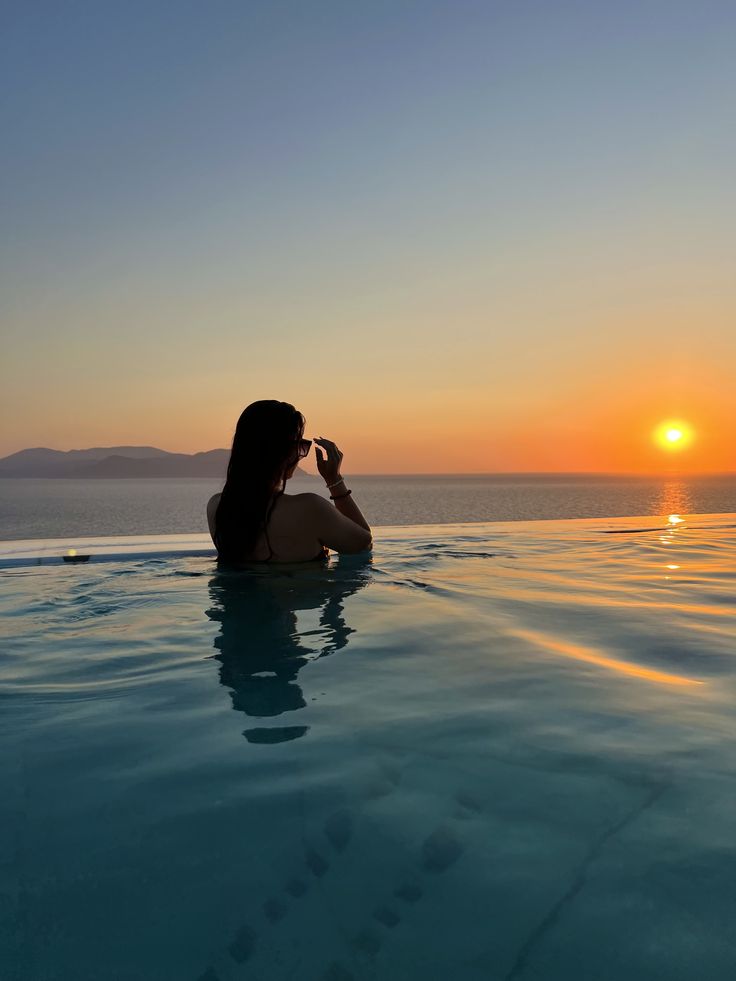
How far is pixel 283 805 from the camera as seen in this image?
1.65 m

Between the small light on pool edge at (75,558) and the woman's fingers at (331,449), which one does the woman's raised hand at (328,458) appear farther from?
the small light on pool edge at (75,558)

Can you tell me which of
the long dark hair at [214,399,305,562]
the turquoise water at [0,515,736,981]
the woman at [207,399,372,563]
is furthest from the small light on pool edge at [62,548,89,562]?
the turquoise water at [0,515,736,981]

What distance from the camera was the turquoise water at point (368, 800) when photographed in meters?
1.21

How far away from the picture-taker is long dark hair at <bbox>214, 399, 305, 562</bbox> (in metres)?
4.71

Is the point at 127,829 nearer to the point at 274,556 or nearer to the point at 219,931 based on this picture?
the point at 219,931

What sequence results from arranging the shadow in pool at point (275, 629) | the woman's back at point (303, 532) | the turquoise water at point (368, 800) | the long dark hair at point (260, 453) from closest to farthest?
the turquoise water at point (368, 800) < the shadow in pool at point (275, 629) < the long dark hair at point (260, 453) < the woman's back at point (303, 532)

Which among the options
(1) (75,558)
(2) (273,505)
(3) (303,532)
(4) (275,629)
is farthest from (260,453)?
(1) (75,558)

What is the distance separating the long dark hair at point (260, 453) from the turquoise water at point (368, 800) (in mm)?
1347

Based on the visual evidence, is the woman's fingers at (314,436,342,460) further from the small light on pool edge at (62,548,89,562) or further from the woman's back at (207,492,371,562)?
the small light on pool edge at (62,548,89,562)

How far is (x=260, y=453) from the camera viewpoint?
4.71m

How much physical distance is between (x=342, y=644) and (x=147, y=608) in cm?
148

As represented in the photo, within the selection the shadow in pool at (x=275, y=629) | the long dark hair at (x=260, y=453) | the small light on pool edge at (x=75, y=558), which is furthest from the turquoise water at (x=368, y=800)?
the small light on pool edge at (x=75, y=558)

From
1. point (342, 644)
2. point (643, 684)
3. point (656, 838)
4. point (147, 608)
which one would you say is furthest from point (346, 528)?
point (656, 838)

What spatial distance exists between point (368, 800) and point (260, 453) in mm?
3283
